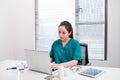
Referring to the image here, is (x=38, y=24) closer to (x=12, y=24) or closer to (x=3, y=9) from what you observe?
(x=12, y=24)

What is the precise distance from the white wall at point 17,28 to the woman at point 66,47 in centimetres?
151

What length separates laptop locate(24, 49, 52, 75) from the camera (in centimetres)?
151

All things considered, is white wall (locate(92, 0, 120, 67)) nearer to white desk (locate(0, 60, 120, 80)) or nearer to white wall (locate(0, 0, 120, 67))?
white wall (locate(0, 0, 120, 67))

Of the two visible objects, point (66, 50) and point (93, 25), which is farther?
point (93, 25)

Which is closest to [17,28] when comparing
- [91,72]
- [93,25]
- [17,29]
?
[17,29]

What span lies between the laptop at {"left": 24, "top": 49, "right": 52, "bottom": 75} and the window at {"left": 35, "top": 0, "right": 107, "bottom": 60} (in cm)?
180

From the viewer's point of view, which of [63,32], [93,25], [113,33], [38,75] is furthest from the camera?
[93,25]

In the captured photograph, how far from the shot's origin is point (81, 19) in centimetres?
333

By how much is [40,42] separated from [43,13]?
2.09ft

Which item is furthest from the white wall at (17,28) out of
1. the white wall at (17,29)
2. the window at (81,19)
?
the window at (81,19)

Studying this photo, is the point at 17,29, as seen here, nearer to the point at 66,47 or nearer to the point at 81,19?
the point at 81,19

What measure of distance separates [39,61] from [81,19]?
6.46 feet

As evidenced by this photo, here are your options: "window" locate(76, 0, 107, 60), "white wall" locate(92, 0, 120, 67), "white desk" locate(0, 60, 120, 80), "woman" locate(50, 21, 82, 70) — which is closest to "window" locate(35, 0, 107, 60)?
"window" locate(76, 0, 107, 60)

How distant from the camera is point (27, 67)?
1822 millimetres
